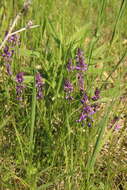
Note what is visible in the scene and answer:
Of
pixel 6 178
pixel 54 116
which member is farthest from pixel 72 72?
pixel 6 178

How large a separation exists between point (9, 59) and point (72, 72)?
33 cm

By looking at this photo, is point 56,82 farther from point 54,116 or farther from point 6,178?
point 6,178

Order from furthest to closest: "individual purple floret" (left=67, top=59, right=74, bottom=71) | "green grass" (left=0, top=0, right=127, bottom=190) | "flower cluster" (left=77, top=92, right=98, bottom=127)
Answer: "individual purple floret" (left=67, top=59, right=74, bottom=71) → "flower cluster" (left=77, top=92, right=98, bottom=127) → "green grass" (left=0, top=0, right=127, bottom=190)

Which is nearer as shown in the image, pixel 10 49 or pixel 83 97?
pixel 83 97

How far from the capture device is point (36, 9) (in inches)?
75.1

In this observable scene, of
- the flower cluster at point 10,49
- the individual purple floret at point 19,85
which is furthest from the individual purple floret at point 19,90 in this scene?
the flower cluster at point 10,49

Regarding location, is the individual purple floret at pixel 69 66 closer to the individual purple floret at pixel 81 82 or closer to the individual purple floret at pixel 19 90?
the individual purple floret at pixel 81 82

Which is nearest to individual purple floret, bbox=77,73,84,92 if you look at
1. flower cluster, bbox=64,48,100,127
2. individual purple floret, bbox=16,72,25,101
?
flower cluster, bbox=64,48,100,127

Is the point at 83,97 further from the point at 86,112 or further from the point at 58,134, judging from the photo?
the point at 58,134

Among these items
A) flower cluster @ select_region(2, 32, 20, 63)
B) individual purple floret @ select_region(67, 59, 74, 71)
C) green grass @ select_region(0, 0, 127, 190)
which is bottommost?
green grass @ select_region(0, 0, 127, 190)

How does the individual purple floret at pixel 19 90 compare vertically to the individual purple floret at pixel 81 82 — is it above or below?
below

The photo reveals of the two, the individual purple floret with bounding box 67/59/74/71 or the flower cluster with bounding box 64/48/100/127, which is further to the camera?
the individual purple floret with bounding box 67/59/74/71

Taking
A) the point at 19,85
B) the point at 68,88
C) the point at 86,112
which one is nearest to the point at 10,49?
the point at 19,85

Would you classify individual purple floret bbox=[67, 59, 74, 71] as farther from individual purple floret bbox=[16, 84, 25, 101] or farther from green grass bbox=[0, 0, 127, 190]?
individual purple floret bbox=[16, 84, 25, 101]
